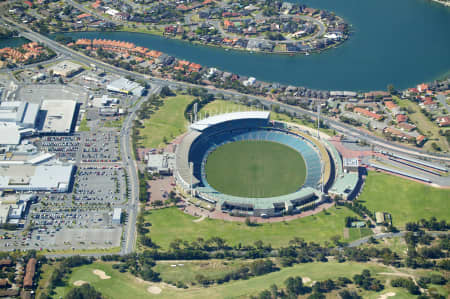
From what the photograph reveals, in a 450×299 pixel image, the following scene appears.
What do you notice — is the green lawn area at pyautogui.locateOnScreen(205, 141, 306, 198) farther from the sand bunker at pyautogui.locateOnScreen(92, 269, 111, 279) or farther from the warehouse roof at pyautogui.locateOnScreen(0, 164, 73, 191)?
the sand bunker at pyautogui.locateOnScreen(92, 269, 111, 279)

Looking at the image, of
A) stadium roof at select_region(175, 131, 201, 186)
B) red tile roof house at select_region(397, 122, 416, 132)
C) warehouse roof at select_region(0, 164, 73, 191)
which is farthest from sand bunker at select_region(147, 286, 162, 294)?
red tile roof house at select_region(397, 122, 416, 132)

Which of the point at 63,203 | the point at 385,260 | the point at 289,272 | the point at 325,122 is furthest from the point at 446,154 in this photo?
the point at 63,203

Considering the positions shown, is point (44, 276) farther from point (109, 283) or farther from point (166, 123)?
point (166, 123)

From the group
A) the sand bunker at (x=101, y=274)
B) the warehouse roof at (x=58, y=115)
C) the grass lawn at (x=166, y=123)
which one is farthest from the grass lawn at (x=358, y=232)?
the warehouse roof at (x=58, y=115)

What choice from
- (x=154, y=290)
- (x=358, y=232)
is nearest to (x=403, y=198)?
(x=358, y=232)

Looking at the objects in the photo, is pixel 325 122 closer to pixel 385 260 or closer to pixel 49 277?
pixel 385 260

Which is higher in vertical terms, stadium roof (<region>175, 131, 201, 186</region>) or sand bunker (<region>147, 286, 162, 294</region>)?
stadium roof (<region>175, 131, 201, 186</region>)

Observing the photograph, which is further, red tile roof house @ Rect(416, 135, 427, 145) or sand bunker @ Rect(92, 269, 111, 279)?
red tile roof house @ Rect(416, 135, 427, 145)

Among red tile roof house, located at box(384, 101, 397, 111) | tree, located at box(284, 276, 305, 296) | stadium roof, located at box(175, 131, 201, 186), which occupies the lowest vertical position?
tree, located at box(284, 276, 305, 296)
